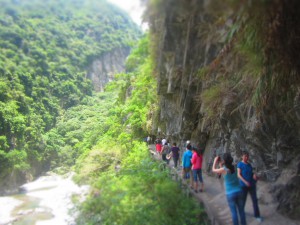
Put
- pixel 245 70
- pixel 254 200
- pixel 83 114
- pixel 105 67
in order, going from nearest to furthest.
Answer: pixel 245 70
pixel 254 200
pixel 83 114
pixel 105 67

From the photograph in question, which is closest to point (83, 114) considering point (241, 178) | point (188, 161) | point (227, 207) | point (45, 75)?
point (45, 75)

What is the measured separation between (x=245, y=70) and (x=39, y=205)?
3250 centimetres

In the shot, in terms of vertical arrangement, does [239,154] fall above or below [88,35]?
below

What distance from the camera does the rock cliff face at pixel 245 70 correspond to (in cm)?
466

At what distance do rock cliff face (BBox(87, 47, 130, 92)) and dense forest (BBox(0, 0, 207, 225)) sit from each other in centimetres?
214

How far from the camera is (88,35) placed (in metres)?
125

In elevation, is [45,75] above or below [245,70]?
above

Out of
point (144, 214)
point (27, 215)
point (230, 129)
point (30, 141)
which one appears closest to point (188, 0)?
point (144, 214)

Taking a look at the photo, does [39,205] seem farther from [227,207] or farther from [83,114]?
[83,114]

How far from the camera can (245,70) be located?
6047 millimetres

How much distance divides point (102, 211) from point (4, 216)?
2241 centimetres

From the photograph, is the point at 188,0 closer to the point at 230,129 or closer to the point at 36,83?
the point at 230,129

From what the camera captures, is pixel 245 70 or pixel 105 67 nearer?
pixel 245 70

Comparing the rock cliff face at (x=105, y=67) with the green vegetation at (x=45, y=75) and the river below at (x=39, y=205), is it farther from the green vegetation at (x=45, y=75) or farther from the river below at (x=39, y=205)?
the river below at (x=39, y=205)
